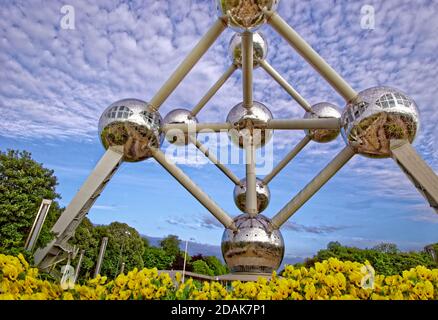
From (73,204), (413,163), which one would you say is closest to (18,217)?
(73,204)

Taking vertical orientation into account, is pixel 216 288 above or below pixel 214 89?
below

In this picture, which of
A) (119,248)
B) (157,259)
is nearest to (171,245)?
(157,259)

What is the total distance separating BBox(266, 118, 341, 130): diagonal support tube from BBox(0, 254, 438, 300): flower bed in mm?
4890

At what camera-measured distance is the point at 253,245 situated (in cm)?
763

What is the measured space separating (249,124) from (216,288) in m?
6.53

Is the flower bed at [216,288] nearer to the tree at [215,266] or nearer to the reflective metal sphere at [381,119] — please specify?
the reflective metal sphere at [381,119]

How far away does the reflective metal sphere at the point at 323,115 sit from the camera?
11.2 metres

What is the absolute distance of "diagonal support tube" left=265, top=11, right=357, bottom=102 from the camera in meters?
7.16

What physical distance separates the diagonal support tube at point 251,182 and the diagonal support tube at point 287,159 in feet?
5.88

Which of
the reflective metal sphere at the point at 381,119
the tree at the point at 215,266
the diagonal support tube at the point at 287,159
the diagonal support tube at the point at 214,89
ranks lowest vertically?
the reflective metal sphere at the point at 381,119

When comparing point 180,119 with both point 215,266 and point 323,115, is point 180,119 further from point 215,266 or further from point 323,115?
point 215,266

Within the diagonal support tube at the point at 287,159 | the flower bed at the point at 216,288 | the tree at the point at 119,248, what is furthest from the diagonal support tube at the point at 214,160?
the tree at the point at 119,248

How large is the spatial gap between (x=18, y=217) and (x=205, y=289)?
12.3 metres

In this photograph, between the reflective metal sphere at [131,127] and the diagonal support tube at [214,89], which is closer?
the reflective metal sphere at [131,127]
